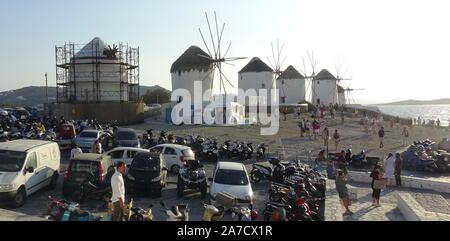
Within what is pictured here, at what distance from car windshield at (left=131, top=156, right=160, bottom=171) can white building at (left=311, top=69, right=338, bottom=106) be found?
6972cm

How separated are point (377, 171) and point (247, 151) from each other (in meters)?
10.9

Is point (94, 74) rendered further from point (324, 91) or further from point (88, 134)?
point (324, 91)

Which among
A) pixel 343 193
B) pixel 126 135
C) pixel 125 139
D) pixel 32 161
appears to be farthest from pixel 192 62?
pixel 343 193

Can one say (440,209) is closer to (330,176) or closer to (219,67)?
(330,176)

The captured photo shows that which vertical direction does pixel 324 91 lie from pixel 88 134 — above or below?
above

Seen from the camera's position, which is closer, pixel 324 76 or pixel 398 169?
pixel 398 169

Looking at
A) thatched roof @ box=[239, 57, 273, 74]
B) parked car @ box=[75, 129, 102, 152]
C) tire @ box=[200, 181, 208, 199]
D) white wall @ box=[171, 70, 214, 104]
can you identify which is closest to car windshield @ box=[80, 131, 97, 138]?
parked car @ box=[75, 129, 102, 152]

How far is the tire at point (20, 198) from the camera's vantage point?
13.0 metres

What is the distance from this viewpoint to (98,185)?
14055mm

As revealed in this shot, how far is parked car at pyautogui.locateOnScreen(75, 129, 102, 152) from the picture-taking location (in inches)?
950

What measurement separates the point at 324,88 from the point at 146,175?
235ft

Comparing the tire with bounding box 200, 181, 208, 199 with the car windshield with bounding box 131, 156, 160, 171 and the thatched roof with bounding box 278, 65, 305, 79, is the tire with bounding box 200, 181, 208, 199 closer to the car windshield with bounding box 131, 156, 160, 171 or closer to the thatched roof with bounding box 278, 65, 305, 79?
the car windshield with bounding box 131, 156, 160, 171

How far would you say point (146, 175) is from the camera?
15148 mm

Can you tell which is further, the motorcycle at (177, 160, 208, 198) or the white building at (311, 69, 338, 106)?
the white building at (311, 69, 338, 106)
